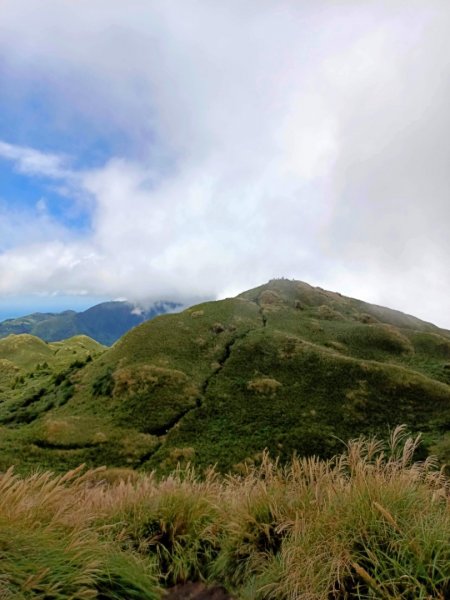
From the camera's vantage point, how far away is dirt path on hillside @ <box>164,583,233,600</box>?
6121mm

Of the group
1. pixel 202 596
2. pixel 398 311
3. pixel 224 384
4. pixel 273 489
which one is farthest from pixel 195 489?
pixel 398 311

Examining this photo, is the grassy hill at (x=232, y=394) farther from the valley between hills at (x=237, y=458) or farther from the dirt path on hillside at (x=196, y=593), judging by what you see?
the dirt path on hillside at (x=196, y=593)

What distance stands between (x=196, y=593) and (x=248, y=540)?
3.46 ft

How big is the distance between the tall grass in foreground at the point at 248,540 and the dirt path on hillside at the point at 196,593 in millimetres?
135

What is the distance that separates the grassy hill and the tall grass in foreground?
3498 cm

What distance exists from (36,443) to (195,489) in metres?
54.1

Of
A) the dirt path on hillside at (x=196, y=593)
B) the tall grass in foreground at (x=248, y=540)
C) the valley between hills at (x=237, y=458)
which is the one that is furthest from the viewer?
the dirt path on hillside at (x=196, y=593)

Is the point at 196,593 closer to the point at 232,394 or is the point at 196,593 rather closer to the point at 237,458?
the point at 237,458

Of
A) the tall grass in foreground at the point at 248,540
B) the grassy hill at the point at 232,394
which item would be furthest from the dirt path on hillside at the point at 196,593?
the grassy hill at the point at 232,394

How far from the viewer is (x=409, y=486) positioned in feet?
19.5

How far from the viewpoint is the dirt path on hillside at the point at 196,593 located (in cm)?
612

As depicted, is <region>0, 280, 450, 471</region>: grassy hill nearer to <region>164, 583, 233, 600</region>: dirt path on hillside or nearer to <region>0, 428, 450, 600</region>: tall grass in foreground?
<region>0, 428, 450, 600</region>: tall grass in foreground

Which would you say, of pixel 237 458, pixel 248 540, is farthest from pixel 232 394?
pixel 248 540

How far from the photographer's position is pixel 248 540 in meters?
6.77
